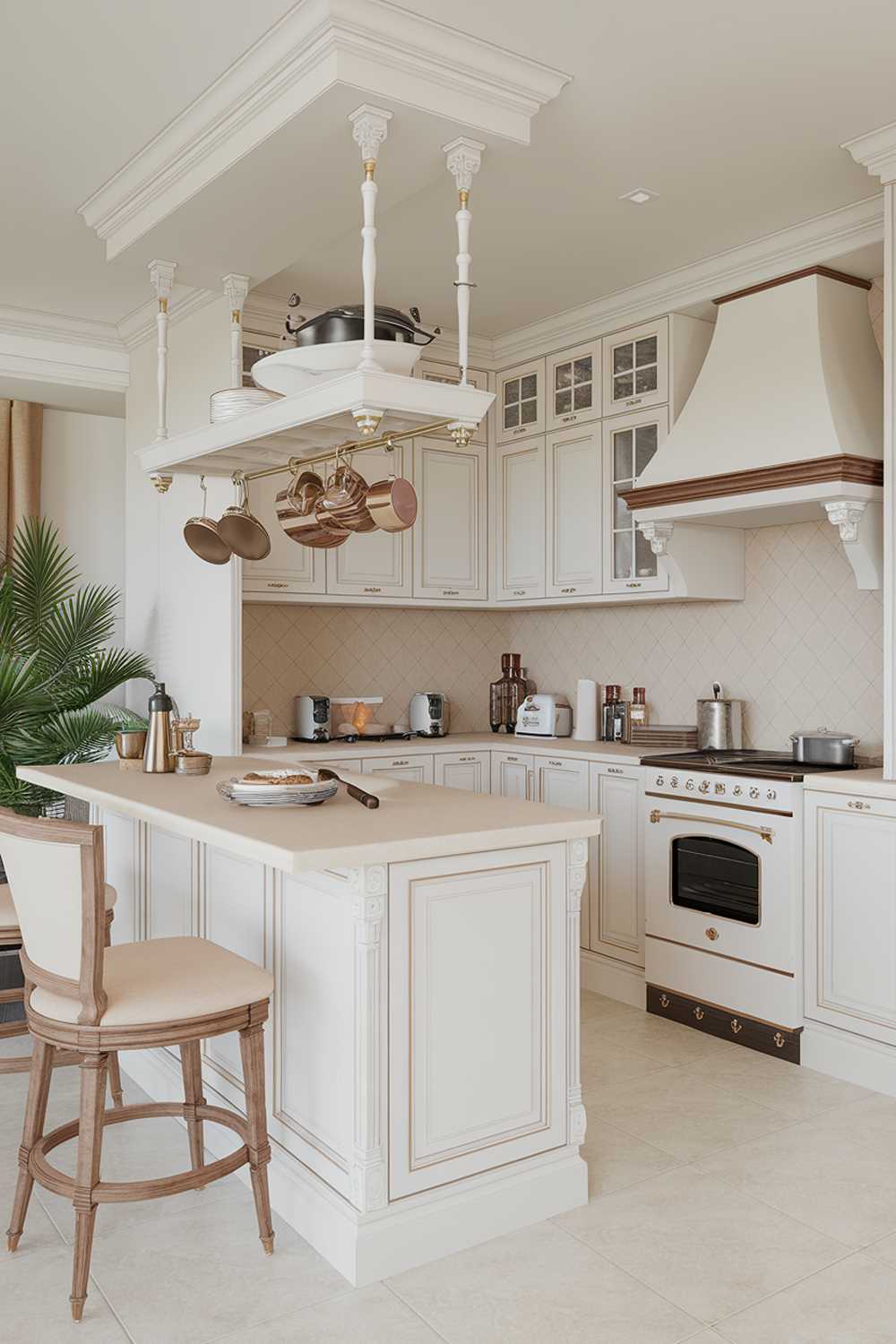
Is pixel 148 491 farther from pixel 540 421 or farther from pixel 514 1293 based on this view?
pixel 514 1293

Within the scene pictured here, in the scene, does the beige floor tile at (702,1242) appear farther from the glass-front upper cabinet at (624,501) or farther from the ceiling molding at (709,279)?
the ceiling molding at (709,279)

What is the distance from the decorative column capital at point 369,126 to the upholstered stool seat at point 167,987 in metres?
1.98

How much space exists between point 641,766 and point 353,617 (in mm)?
1765

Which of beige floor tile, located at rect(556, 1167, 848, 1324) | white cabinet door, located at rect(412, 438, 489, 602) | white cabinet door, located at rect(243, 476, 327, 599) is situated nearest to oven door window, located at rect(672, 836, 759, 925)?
beige floor tile, located at rect(556, 1167, 848, 1324)

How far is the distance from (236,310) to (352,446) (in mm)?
1365

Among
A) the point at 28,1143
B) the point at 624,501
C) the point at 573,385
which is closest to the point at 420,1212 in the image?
the point at 28,1143

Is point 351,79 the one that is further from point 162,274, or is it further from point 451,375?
point 451,375

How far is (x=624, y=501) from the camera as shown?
457 cm

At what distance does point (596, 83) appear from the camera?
2.93 meters

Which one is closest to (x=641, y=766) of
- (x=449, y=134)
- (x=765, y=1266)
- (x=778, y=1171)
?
(x=778, y=1171)

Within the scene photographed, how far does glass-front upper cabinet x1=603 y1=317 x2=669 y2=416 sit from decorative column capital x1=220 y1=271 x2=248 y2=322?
1.64m

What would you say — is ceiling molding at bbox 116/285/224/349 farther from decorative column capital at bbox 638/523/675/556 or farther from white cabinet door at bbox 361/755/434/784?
white cabinet door at bbox 361/755/434/784

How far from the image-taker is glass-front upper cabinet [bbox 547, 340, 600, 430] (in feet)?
15.7

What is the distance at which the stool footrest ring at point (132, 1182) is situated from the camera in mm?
2232
